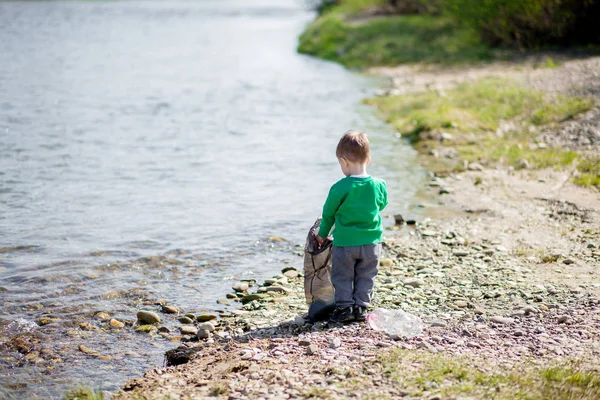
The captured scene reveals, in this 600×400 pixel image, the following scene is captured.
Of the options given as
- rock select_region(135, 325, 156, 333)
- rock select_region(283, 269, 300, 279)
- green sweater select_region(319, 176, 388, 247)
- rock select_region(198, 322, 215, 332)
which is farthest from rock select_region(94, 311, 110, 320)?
green sweater select_region(319, 176, 388, 247)

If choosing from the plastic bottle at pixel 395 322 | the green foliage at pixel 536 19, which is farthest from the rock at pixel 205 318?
the green foliage at pixel 536 19

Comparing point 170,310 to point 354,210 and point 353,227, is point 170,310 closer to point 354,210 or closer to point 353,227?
point 353,227

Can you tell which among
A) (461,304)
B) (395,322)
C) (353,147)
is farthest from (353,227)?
(461,304)

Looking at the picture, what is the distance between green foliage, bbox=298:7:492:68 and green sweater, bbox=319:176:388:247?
2094 cm

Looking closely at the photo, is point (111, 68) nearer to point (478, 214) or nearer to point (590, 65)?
point (590, 65)

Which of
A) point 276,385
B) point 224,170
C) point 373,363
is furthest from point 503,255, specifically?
point 224,170

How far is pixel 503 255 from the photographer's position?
31.7 ft

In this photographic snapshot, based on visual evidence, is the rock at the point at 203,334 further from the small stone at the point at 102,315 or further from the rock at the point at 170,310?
the small stone at the point at 102,315

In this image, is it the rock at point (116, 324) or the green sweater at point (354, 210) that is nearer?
the green sweater at point (354, 210)

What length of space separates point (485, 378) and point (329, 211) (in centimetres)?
228

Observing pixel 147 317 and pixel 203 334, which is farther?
pixel 147 317

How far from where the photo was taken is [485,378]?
19.1ft

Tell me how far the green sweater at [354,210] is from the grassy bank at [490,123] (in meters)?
6.89

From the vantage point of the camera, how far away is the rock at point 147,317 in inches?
320
